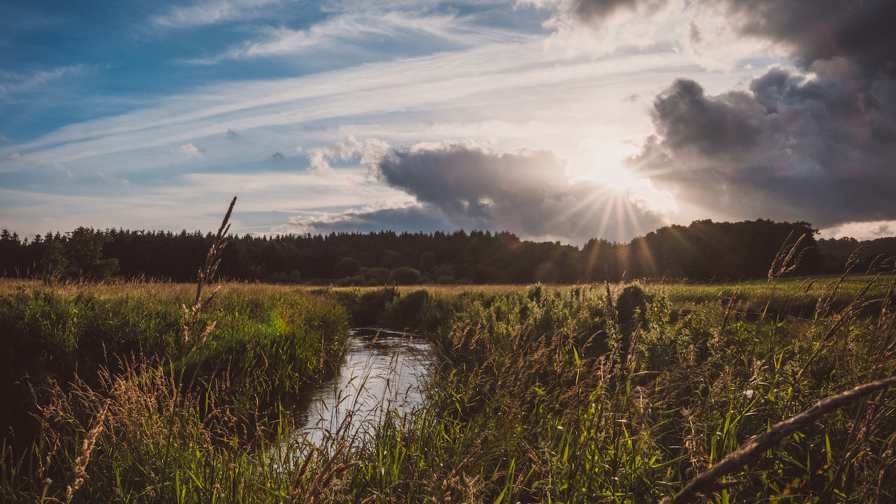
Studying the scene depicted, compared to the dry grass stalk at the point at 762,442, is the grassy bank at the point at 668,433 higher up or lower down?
lower down

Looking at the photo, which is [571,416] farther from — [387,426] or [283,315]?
[283,315]

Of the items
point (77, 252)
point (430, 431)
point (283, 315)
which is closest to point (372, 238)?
point (77, 252)

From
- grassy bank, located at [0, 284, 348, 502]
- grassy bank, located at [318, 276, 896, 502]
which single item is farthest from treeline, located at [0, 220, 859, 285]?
grassy bank, located at [318, 276, 896, 502]

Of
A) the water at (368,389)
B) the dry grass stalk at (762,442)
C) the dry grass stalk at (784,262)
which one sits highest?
the dry grass stalk at (784,262)

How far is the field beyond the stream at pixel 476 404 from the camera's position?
2.31 metres

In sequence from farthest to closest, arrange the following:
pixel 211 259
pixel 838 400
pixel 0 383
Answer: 1. pixel 0 383
2. pixel 211 259
3. pixel 838 400

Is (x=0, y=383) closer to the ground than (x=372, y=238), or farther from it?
closer to the ground

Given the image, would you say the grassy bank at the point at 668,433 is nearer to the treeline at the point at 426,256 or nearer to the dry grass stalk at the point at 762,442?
the dry grass stalk at the point at 762,442

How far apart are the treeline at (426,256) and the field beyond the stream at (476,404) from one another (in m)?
13.9

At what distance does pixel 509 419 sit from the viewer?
3574mm

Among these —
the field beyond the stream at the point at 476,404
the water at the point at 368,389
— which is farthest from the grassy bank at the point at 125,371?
the water at the point at 368,389

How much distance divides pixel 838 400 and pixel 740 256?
51827 mm

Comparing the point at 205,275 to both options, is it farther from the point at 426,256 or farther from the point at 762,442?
the point at 426,256

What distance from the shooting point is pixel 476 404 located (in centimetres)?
686
